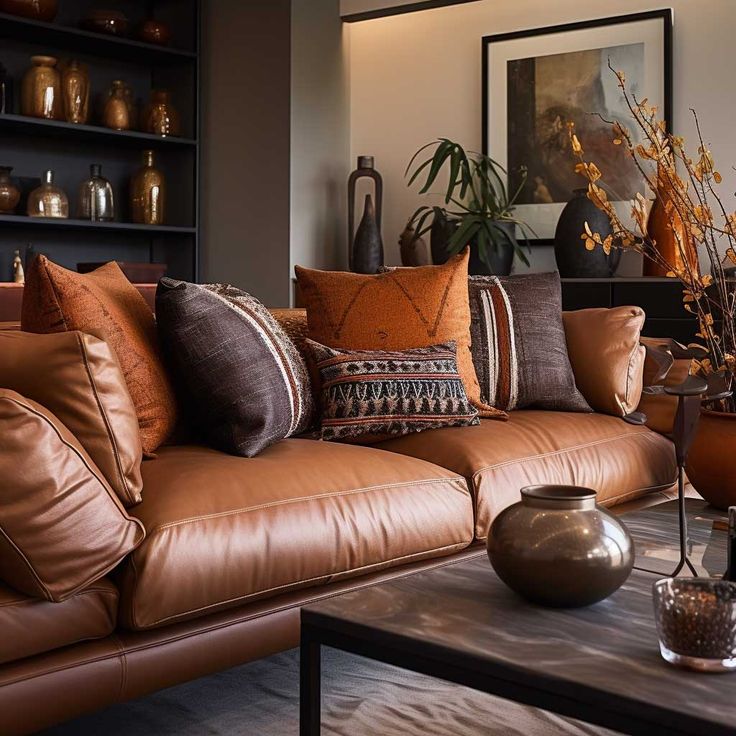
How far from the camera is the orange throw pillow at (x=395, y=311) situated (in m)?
2.82

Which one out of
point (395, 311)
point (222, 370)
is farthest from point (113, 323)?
point (395, 311)

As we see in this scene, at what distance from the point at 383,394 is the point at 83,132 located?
3338 mm

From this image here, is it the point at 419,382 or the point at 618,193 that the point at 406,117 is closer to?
the point at 618,193

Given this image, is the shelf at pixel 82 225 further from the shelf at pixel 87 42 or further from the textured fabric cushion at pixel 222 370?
the textured fabric cushion at pixel 222 370

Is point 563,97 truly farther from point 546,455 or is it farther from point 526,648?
point 526,648

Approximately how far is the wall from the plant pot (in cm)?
281

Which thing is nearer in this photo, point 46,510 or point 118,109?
point 46,510

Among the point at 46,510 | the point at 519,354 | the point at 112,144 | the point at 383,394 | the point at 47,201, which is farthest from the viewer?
the point at 112,144

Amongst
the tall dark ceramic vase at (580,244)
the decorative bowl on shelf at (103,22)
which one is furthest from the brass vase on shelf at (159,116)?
the tall dark ceramic vase at (580,244)

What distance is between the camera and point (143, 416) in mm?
2295

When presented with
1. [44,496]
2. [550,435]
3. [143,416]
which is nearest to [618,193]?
[550,435]

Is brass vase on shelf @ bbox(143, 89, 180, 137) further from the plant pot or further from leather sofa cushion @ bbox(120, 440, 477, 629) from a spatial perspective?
the plant pot

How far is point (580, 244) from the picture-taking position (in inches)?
188

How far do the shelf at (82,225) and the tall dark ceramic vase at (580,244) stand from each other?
2.02 metres
